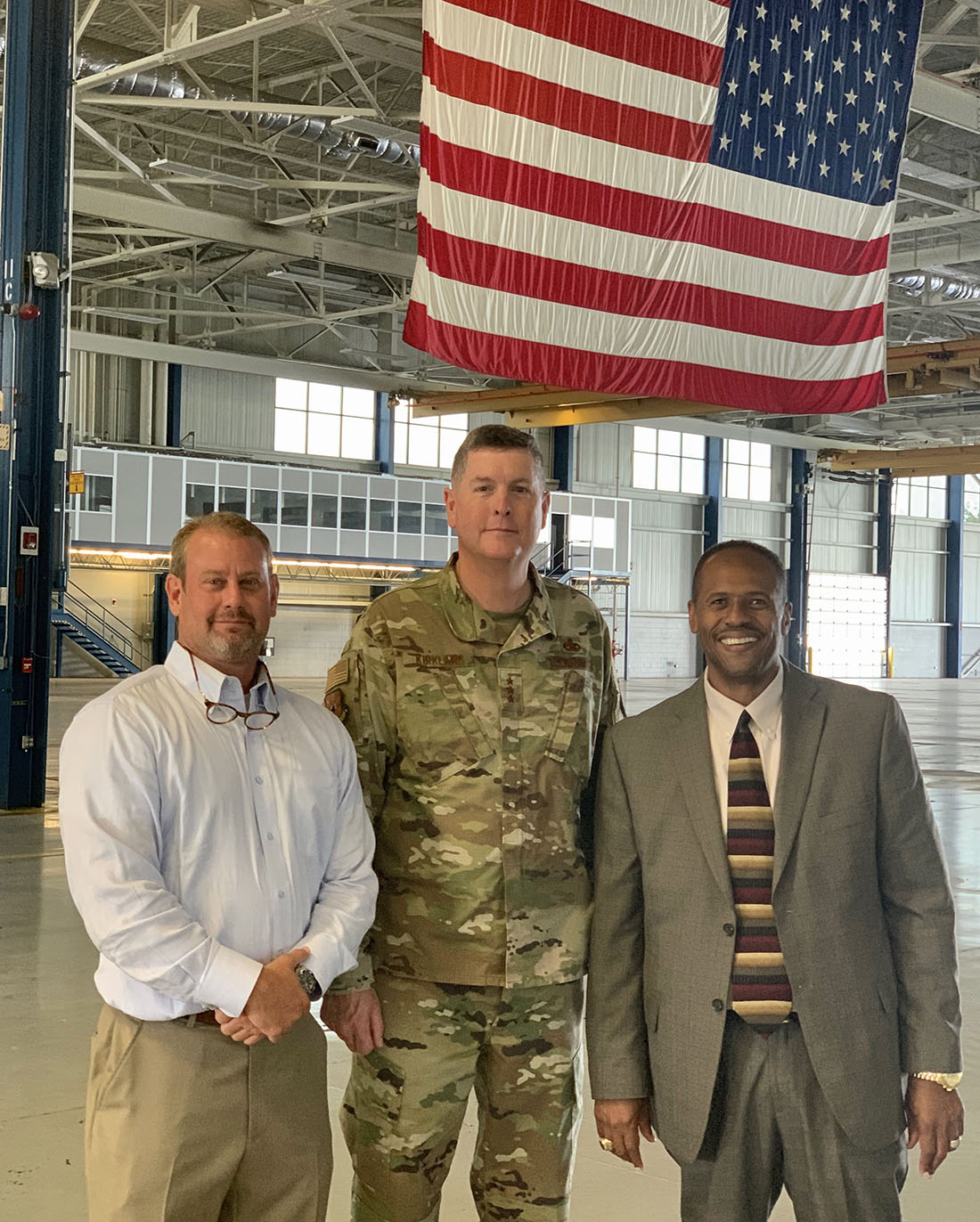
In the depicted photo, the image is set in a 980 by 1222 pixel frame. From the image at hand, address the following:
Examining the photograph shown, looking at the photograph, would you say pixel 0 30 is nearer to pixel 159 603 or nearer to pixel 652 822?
pixel 159 603

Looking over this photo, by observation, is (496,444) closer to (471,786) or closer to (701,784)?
(471,786)

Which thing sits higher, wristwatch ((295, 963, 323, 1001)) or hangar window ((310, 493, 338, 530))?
hangar window ((310, 493, 338, 530))

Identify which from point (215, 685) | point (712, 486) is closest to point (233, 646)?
point (215, 685)

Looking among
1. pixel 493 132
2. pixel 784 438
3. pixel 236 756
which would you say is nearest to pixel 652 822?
pixel 236 756

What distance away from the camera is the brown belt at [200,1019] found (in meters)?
2.68

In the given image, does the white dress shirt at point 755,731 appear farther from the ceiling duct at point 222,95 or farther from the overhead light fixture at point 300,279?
the overhead light fixture at point 300,279

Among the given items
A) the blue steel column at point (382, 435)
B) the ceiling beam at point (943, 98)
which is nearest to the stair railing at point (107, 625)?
the blue steel column at point (382, 435)

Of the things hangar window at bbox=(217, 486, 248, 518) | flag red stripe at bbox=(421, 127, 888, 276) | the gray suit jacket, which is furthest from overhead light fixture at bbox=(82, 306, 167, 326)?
the gray suit jacket

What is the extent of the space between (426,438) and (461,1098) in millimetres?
37574

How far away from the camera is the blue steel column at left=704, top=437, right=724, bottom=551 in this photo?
148 feet

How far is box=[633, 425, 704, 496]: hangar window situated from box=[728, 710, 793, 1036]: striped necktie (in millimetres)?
41304

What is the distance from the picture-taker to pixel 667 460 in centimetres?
4462

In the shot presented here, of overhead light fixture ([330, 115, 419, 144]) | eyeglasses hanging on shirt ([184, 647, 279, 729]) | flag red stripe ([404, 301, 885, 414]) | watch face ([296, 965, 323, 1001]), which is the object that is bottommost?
watch face ([296, 965, 323, 1001])

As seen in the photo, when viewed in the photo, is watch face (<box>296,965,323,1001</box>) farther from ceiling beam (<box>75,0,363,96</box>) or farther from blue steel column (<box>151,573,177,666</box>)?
blue steel column (<box>151,573,177,666</box>)
